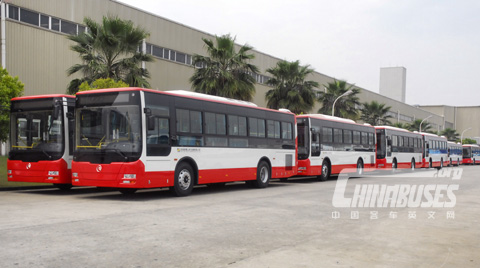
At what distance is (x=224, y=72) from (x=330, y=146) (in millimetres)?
7875

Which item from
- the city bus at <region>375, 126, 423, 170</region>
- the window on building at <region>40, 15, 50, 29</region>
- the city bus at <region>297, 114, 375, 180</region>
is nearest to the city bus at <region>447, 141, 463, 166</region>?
the city bus at <region>375, 126, 423, 170</region>

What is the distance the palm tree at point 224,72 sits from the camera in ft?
95.7

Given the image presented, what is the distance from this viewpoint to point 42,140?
1515cm

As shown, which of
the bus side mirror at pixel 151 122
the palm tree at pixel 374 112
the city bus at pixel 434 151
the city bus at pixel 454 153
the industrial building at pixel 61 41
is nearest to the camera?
the bus side mirror at pixel 151 122

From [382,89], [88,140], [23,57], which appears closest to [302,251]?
[88,140]

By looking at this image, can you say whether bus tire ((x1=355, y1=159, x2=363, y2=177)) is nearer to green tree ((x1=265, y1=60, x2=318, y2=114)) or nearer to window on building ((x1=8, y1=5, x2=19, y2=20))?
green tree ((x1=265, y1=60, x2=318, y2=114))

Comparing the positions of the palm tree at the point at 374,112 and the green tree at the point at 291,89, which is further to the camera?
the palm tree at the point at 374,112

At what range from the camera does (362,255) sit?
22.2 feet

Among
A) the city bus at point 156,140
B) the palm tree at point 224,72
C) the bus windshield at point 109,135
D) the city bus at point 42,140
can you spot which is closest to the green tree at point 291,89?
the palm tree at point 224,72

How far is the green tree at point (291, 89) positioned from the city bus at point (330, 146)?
7474 mm

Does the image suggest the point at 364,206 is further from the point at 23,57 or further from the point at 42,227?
the point at 23,57

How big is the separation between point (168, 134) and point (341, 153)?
46.7ft

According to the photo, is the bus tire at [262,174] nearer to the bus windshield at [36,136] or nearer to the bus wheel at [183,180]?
the bus wheel at [183,180]

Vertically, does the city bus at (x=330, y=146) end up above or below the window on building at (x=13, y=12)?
below
